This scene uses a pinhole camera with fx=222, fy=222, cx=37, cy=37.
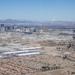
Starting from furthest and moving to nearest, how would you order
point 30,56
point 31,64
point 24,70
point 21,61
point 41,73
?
1. point 30,56
2. point 21,61
3. point 31,64
4. point 24,70
5. point 41,73

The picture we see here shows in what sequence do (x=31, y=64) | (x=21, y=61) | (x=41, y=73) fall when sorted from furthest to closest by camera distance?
(x=21, y=61) < (x=31, y=64) < (x=41, y=73)

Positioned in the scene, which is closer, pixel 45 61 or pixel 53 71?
pixel 53 71

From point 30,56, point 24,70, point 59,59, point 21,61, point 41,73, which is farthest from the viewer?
point 30,56

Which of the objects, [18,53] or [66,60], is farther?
[18,53]

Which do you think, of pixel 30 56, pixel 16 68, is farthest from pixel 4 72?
pixel 30 56

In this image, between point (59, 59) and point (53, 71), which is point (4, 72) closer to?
point (53, 71)

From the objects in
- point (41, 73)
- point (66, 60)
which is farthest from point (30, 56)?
point (41, 73)

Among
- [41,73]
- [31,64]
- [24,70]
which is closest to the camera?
[41,73]

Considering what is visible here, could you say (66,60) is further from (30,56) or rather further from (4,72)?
(4,72)
